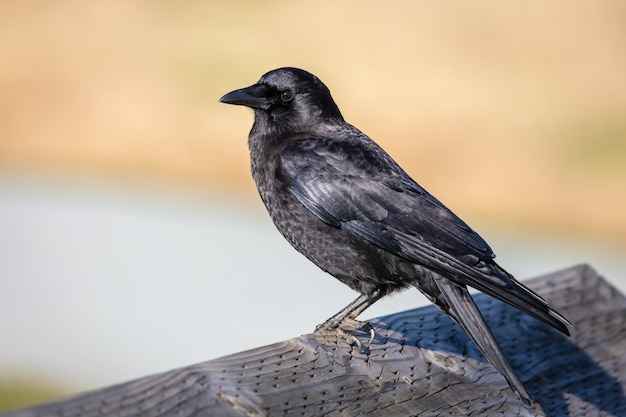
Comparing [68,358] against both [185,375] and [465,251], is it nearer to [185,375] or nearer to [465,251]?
[465,251]

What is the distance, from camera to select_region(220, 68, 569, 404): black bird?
4.04 meters

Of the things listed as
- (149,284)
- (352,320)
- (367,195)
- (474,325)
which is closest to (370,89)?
(149,284)

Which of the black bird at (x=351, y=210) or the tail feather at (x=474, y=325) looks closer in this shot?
the tail feather at (x=474, y=325)

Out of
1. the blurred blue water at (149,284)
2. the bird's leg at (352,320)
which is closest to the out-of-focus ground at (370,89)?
the blurred blue water at (149,284)

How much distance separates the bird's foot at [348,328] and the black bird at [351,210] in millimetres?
18

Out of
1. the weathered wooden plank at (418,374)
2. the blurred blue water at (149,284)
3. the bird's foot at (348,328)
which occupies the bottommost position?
the weathered wooden plank at (418,374)

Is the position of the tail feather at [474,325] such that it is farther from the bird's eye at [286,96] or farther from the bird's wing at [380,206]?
the bird's eye at [286,96]

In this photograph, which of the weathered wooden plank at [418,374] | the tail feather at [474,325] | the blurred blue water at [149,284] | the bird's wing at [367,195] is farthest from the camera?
the blurred blue water at [149,284]

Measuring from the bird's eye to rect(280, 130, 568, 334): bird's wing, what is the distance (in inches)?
10.0

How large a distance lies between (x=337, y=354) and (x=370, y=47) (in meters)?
9.67

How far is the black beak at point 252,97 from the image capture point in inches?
194

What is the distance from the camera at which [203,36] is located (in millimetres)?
13133

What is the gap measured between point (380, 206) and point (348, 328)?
2.06 feet

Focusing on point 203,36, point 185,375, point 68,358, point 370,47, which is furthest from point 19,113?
point 185,375
